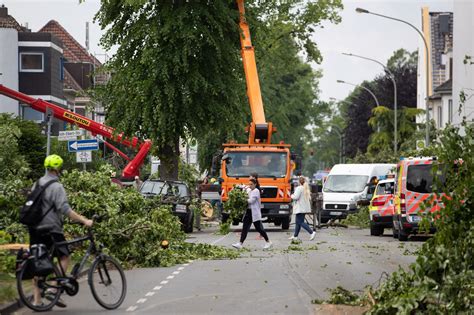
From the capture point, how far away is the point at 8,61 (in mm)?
67500

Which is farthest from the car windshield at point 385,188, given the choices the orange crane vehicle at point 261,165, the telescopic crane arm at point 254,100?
the telescopic crane arm at point 254,100

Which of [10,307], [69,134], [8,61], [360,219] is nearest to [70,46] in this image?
[8,61]

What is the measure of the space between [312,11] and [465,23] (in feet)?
35.5

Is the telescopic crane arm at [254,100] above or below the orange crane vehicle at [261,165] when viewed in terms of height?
above

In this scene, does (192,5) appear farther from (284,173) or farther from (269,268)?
(269,268)

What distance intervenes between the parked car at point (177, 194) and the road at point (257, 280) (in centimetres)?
704

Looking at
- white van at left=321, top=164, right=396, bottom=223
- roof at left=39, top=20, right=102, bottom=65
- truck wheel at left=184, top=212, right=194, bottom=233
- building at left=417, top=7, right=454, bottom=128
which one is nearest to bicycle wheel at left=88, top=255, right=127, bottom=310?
truck wheel at left=184, top=212, right=194, bottom=233

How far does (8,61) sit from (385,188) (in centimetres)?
3433

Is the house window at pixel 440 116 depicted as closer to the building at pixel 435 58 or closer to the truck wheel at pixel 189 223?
the building at pixel 435 58

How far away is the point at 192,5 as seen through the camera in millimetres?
41125

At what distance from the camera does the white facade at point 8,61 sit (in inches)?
2633

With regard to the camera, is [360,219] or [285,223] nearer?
[285,223]

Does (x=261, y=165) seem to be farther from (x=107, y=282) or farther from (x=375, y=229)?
(x=107, y=282)

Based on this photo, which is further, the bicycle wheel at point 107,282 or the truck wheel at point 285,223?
the truck wheel at point 285,223
